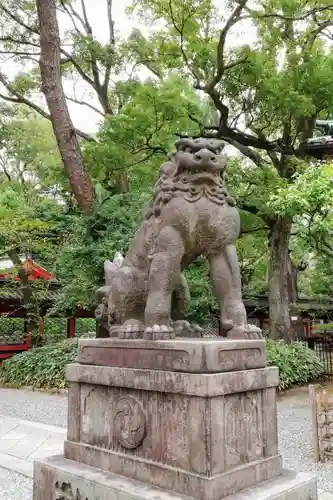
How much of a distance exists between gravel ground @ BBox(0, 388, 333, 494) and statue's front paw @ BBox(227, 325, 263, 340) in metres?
2.49

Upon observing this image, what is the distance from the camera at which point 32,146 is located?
73.4 ft

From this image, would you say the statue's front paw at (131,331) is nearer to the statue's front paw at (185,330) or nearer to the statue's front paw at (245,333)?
the statue's front paw at (185,330)

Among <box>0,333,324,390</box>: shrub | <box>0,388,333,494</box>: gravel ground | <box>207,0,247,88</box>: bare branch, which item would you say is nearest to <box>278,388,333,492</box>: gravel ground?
<box>0,388,333,494</box>: gravel ground

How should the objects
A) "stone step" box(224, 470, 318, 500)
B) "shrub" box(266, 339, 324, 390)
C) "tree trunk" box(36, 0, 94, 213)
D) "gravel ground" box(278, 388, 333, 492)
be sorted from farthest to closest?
"tree trunk" box(36, 0, 94, 213), "shrub" box(266, 339, 324, 390), "gravel ground" box(278, 388, 333, 492), "stone step" box(224, 470, 318, 500)

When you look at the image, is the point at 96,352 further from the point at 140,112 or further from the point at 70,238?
the point at 70,238

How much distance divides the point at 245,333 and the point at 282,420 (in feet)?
18.0

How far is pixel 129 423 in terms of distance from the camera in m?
3.39

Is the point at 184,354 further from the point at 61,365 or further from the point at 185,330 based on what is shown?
the point at 61,365

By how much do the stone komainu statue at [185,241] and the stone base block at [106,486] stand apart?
1023mm

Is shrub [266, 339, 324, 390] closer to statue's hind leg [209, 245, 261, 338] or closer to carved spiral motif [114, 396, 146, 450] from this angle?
statue's hind leg [209, 245, 261, 338]

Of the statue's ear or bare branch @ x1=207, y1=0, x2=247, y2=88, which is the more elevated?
bare branch @ x1=207, y1=0, x2=247, y2=88

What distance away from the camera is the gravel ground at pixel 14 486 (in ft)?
15.1

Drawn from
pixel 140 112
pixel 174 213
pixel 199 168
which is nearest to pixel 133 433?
pixel 174 213

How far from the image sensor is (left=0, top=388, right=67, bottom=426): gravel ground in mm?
8656
